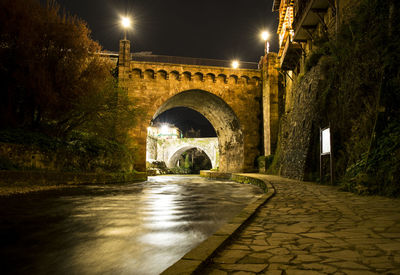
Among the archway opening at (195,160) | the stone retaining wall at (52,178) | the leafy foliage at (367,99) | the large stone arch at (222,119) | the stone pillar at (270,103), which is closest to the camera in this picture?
the leafy foliage at (367,99)

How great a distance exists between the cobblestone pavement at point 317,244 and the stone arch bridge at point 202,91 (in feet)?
54.7

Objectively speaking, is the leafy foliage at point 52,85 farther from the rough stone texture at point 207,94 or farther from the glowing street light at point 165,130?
the glowing street light at point 165,130

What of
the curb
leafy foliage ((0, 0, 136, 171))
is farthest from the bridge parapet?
the curb

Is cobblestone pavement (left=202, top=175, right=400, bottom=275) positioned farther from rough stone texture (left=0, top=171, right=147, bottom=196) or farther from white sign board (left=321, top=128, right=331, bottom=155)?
rough stone texture (left=0, top=171, right=147, bottom=196)

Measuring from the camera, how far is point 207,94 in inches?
869

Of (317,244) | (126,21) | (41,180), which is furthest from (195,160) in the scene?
(317,244)

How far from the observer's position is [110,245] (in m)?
2.89

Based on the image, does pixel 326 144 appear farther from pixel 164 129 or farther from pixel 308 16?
pixel 164 129

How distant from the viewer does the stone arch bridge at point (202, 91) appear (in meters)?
20.3

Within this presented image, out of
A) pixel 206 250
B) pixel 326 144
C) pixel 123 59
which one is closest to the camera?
pixel 206 250

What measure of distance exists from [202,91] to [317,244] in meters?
19.6

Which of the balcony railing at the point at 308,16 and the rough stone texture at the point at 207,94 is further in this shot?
the rough stone texture at the point at 207,94

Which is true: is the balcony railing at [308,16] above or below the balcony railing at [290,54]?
above

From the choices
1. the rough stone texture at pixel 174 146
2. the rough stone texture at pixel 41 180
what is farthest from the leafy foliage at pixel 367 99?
the rough stone texture at pixel 174 146
